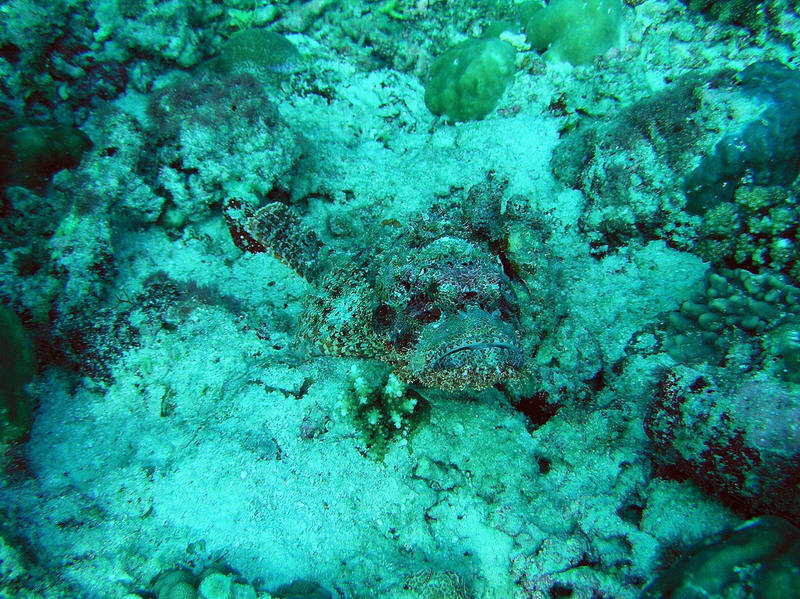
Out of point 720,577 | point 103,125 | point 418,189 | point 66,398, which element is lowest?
point 66,398

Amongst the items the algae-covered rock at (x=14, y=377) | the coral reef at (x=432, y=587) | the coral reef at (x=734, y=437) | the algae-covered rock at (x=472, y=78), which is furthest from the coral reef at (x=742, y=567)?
the algae-covered rock at (x=472, y=78)

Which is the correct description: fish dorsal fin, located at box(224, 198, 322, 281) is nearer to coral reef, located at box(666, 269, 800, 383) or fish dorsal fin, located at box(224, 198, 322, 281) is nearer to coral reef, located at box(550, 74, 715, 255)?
coral reef, located at box(550, 74, 715, 255)

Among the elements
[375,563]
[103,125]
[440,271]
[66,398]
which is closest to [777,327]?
[440,271]

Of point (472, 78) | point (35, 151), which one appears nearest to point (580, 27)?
point (472, 78)

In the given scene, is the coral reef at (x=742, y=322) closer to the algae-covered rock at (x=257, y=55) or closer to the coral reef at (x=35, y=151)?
the algae-covered rock at (x=257, y=55)

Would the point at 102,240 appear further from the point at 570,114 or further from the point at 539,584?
the point at 570,114
